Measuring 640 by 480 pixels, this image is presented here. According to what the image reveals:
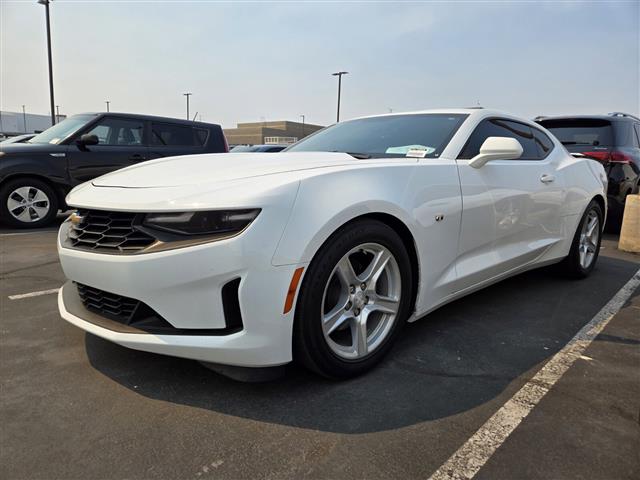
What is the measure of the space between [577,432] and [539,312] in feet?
5.19

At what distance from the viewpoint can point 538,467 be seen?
1.69 metres

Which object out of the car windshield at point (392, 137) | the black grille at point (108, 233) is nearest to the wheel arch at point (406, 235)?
the car windshield at point (392, 137)

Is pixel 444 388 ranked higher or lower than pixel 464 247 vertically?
lower

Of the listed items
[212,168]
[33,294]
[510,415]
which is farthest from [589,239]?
[33,294]

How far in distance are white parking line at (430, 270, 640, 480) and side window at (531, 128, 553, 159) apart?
1.44 meters

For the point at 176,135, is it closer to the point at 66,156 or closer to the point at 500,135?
the point at 66,156

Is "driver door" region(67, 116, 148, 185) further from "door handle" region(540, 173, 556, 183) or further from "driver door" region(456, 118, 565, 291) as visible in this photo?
"door handle" region(540, 173, 556, 183)

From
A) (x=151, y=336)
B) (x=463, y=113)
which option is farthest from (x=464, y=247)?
(x=151, y=336)

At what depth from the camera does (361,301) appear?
231 centimetres

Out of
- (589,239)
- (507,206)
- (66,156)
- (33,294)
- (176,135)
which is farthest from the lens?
(176,135)

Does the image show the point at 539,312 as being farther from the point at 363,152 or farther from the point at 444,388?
the point at 363,152

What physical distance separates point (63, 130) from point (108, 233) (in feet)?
19.2

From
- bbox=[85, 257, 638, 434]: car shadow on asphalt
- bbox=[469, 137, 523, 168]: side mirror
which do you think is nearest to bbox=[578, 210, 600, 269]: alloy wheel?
bbox=[85, 257, 638, 434]: car shadow on asphalt

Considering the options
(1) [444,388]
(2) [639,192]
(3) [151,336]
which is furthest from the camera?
(2) [639,192]
